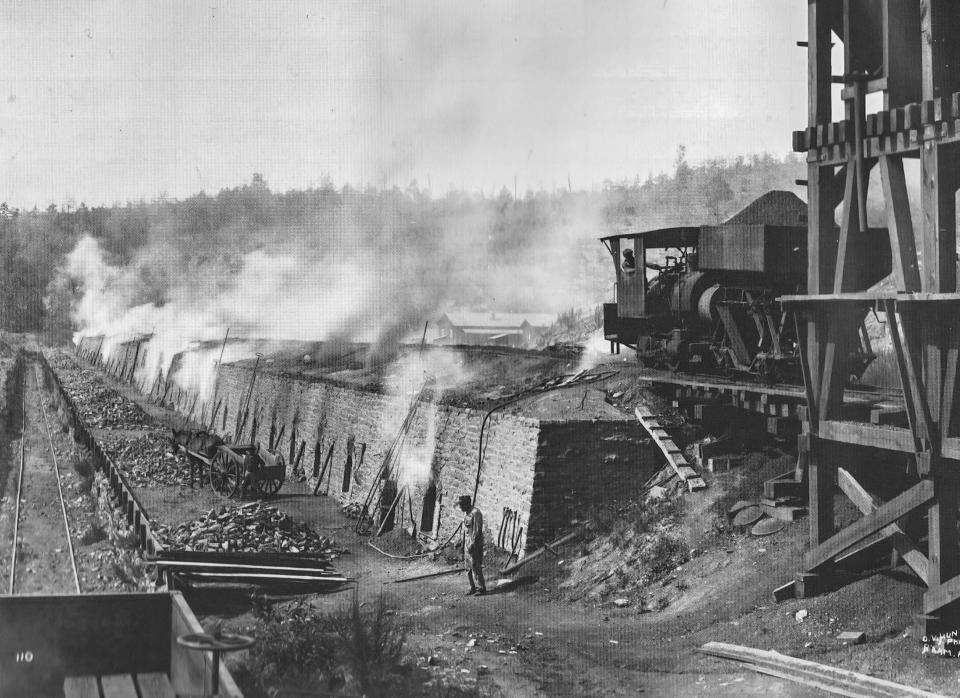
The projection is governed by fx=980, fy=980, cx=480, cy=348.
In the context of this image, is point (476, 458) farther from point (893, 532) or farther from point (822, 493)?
point (893, 532)

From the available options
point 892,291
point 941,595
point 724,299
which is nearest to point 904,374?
point 892,291

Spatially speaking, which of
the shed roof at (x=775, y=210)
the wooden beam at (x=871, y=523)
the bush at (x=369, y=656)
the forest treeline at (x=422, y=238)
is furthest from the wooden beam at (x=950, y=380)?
the forest treeline at (x=422, y=238)

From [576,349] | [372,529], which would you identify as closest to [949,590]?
[372,529]

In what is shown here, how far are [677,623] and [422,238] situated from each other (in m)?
76.3

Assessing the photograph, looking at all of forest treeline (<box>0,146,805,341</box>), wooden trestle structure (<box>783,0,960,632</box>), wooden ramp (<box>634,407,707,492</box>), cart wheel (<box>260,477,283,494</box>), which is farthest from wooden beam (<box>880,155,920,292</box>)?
forest treeline (<box>0,146,805,341</box>)

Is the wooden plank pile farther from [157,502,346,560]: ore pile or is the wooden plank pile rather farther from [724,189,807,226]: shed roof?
[157,502,346,560]: ore pile

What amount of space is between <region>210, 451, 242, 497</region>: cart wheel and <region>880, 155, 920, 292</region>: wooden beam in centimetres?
1517

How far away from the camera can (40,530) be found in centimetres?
1666

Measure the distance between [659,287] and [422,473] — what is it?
5.54 metres

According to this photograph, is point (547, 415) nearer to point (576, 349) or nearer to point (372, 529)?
point (372, 529)

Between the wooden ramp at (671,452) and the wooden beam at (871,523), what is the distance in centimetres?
348

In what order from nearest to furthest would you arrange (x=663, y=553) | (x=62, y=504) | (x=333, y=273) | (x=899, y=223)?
(x=899, y=223) → (x=663, y=553) → (x=62, y=504) → (x=333, y=273)

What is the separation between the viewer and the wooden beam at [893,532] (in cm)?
897

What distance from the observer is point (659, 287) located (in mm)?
17312
